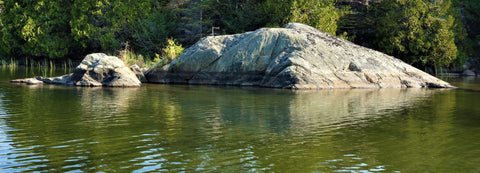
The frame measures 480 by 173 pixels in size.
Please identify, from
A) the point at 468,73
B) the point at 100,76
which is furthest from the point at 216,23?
the point at 468,73

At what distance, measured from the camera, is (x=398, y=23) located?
112 feet

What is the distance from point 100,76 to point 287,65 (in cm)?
829

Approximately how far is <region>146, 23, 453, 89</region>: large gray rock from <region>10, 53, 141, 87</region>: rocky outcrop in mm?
2993

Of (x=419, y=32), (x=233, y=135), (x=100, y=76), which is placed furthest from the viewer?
(x=419, y=32)

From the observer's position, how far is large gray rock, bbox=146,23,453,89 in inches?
821

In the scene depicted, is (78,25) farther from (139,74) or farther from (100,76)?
(100,76)

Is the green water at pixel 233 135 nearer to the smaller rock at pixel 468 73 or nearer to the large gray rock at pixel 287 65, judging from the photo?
the large gray rock at pixel 287 65

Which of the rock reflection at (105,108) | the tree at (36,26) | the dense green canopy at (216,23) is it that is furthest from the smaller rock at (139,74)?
the tree at (36,26)

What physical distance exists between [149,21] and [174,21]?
1.97 meters

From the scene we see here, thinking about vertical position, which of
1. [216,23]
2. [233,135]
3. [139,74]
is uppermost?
[216,23]

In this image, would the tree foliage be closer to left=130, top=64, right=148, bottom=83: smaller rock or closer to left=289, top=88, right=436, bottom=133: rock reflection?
left=130, top=64, right=148, bottom=83: smaller rock

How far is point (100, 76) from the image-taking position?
20516 mm

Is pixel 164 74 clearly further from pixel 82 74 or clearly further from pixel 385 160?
pixel 385 160

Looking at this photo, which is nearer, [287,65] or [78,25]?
[287,65]
